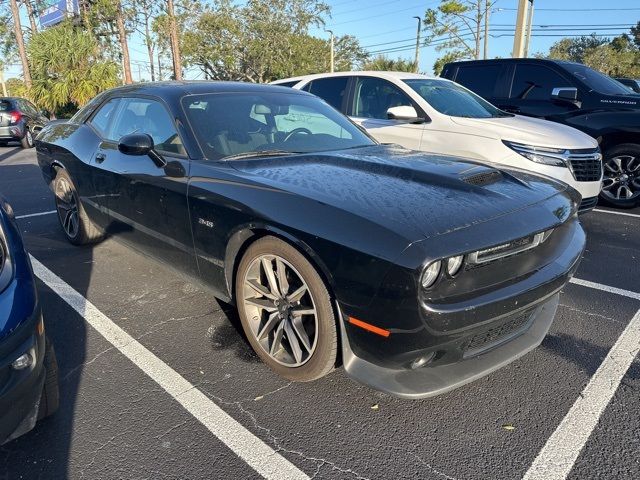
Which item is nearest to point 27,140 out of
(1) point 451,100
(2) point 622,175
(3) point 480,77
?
(3) point 480,77

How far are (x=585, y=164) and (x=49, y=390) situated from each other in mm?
5180

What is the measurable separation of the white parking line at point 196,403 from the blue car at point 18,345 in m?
0.65

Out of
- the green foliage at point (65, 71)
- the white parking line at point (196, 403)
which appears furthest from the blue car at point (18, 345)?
the green foliage at point (65, 71)

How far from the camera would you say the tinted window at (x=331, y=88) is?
253 inches

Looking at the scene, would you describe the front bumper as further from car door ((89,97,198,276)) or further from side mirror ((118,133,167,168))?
Result: side mirror ((118,133,167,168))

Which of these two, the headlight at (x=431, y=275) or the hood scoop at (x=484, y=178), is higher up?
the hood scoop at (x=484, y=178)

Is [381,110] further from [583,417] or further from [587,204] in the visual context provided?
[583,417]

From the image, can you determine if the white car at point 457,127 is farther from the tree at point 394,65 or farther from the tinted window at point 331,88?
the tree at point 394,65

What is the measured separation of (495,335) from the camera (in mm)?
2322

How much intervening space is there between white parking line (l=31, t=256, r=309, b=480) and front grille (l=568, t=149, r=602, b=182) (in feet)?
14.3

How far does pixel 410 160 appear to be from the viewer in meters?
3.07

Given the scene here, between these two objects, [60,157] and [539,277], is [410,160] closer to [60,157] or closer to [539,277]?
[539,277]

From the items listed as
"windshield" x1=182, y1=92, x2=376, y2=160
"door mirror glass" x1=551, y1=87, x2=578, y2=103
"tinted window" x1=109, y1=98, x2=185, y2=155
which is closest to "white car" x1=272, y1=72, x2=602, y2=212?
"door mirror glass" x1=551, y1=87, x2=578, y2=103

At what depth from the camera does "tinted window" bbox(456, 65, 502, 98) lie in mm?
7414
